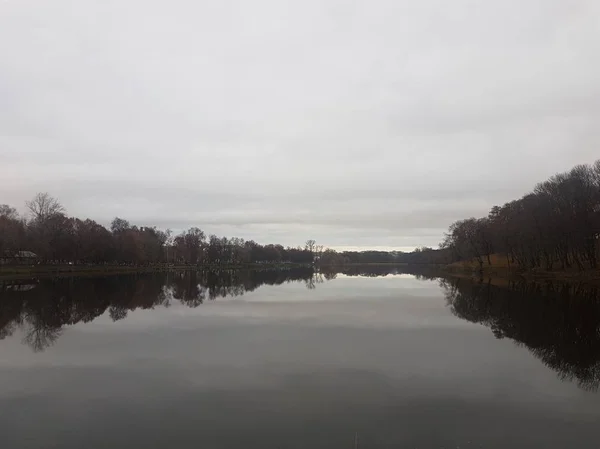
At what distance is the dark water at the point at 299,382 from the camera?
8617 mm

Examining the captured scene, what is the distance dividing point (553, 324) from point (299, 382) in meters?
16.6

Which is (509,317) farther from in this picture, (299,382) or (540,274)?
(540,274)

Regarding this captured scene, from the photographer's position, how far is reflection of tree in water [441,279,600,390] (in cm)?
1432

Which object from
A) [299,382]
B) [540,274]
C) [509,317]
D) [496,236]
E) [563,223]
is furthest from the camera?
[496,236]

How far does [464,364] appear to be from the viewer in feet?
46.8

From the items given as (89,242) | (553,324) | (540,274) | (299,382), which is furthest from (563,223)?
(89,242)

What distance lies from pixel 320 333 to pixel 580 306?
2036 centimetres

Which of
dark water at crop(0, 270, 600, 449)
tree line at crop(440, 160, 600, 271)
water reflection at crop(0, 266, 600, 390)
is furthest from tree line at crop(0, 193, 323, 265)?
tree line at crop(440, 160, 600, 271)

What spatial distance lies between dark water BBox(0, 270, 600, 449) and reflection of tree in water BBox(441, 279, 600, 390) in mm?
131

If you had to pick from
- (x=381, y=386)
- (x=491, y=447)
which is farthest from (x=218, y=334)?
(x=491, y=447)

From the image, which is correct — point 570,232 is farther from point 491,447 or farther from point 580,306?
point 491,447

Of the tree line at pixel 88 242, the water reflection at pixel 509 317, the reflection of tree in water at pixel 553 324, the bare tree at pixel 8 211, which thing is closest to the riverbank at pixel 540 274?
the reflection of tree in water at pixel 553 324

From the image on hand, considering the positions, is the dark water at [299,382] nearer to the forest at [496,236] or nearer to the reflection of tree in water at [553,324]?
the reflection of tree in water at [553,324]

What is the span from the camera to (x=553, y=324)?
72.9 feet
